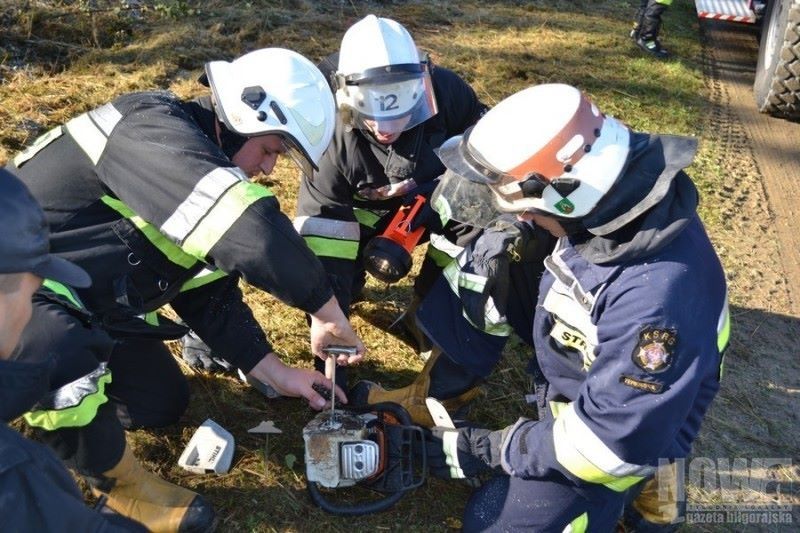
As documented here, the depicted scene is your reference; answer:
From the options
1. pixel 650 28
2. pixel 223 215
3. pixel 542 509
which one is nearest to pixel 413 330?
pixel 542 509

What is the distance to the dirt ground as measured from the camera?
3596mm

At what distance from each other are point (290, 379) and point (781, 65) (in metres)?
5.09

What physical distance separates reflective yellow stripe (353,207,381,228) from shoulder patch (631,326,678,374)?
1.93 meters

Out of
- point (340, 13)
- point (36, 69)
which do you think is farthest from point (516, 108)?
point (340, 13)

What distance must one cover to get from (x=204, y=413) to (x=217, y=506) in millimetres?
538

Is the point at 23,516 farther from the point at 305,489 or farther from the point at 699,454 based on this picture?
the point at 699,454

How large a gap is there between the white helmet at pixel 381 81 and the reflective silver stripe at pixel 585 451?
1.65 metres

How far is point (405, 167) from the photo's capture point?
3574 millimetres

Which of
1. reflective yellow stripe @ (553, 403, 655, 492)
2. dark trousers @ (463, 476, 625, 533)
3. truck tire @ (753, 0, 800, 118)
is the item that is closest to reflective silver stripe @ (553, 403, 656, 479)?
reflective yellow stripe @ (553, 403, 655, 492)

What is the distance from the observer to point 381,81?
3307mm

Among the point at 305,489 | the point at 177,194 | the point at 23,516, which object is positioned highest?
the point at 177,194

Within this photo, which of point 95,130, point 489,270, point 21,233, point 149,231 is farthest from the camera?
point 489,270

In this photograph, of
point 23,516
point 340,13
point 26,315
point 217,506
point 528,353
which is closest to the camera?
point 23,516

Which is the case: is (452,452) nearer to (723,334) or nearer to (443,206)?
(443,206)
